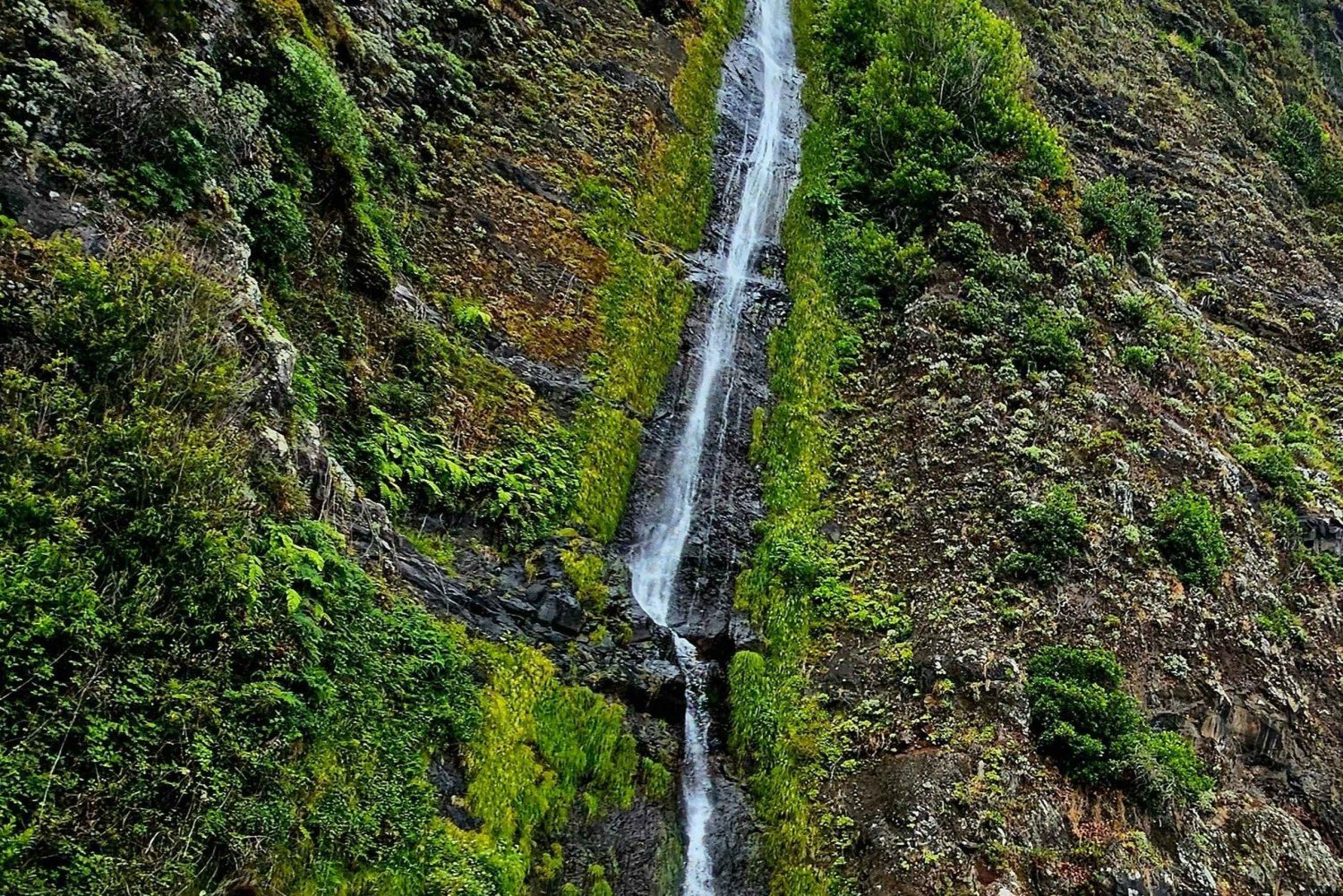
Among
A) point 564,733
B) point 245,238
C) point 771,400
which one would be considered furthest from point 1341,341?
point 245,238

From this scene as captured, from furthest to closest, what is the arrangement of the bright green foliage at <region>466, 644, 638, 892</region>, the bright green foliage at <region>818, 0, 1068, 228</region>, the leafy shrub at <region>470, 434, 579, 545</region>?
the bright green foliage at <region>818, 0, 1068, 228</region> → the leafy shrub at <region>470, 434, 579, 545</region> → the bright green foliage at <region>466, 644, 638, 892</region>

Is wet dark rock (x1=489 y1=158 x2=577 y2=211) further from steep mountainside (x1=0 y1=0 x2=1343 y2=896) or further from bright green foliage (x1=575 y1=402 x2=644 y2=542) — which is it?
bright green foliage (x1=575 y1=402 x2=644 y2=542)

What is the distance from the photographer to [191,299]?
6.43 metres

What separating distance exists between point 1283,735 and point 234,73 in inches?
600

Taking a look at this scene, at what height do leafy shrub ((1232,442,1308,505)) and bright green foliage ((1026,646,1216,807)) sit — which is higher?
leafy shrub ((1232,442,1308,505))

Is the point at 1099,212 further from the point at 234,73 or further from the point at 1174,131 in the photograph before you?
the point at 234,73

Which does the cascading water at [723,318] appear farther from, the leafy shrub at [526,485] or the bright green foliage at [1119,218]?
the bright green foliage at [1119,218]

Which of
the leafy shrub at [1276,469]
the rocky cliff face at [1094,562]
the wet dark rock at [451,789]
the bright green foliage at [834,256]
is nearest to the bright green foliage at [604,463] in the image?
the bright green foliage at [834,256]

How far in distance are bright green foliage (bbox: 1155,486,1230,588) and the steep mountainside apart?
0.07 m

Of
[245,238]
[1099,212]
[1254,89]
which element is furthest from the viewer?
[1254,89]

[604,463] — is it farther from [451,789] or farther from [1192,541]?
[1192,541]

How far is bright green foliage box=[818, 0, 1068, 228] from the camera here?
1784cm

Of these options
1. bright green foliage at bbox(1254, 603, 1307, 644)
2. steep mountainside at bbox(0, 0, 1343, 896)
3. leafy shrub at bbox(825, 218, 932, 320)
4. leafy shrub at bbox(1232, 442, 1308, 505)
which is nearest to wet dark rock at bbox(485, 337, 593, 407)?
steep mountainside at bbox(0, 0, 1343, 896)

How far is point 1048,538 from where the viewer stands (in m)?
11.2
